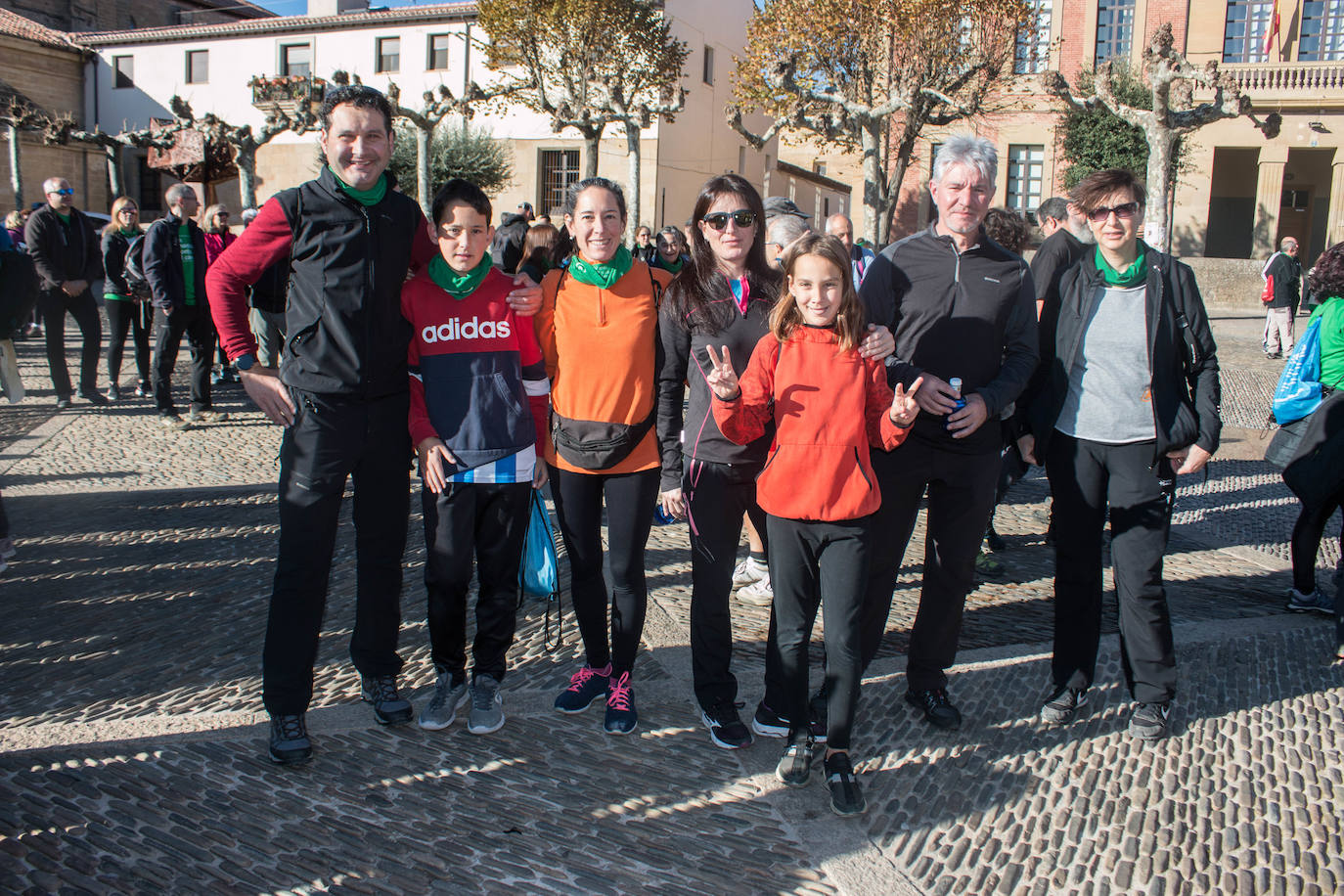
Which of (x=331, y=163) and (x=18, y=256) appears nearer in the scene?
(x=331, y=163)

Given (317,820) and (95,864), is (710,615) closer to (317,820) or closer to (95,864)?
(317,820)

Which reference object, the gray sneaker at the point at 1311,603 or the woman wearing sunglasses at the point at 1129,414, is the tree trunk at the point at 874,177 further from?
the woman wearing sunglasses at the point at 1129,414

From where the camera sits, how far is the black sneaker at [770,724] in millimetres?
3342

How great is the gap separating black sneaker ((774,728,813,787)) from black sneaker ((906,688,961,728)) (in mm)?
579

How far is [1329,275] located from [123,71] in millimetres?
50829

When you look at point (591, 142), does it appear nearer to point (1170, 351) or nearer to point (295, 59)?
point (295, 59)

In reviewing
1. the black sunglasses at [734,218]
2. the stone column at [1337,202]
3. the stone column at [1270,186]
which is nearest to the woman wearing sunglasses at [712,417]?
the black sunglasses at [734,218]

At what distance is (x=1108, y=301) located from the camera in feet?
11.4

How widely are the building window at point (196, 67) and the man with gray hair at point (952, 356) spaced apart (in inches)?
1867

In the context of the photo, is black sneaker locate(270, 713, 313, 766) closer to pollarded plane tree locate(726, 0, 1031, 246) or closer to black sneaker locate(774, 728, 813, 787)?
black sneaker locate(774, 728, 813, 787)

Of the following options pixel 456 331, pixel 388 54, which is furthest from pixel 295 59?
pixel 456 331

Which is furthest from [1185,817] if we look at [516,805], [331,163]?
[331,163]

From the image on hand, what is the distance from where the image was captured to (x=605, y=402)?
319 cm

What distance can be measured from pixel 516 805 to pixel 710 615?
0.88m
